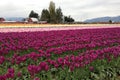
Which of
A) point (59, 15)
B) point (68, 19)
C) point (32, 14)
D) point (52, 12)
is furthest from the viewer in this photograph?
point (32, 14)

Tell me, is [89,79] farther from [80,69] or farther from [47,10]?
[47,10]

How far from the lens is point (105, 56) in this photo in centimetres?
896

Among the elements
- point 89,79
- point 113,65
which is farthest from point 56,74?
point 113,65

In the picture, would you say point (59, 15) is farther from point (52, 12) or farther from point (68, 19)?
point (68, 19)

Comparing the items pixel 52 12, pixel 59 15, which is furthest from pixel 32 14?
pixel 52 12

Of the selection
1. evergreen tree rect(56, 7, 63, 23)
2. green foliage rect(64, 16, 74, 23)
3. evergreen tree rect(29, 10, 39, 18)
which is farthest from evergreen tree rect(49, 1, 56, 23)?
evergreen tree rect(29, 10, 39, 18)

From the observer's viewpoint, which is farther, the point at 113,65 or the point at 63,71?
the point at 113,65

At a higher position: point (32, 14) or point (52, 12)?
point (52, 12)

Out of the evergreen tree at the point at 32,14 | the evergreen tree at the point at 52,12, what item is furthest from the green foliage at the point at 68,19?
the evergreen tree at the point at 32,14

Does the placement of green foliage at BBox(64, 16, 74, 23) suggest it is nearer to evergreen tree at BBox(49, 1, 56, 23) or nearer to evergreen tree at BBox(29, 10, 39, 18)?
evergreen tree at BBox(49, 1, 56, 23)

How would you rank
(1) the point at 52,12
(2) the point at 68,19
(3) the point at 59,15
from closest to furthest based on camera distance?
(1) the point at 52,12 → (3) the point at 59,15 → (2) the point at 68,19

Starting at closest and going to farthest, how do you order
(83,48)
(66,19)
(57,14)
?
(83,48) → (57,14) → (66,19)

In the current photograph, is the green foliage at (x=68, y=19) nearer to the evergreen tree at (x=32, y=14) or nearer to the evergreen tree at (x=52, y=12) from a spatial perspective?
the evergreen tree at (x=52, y=12)

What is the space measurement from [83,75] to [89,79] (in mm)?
174
